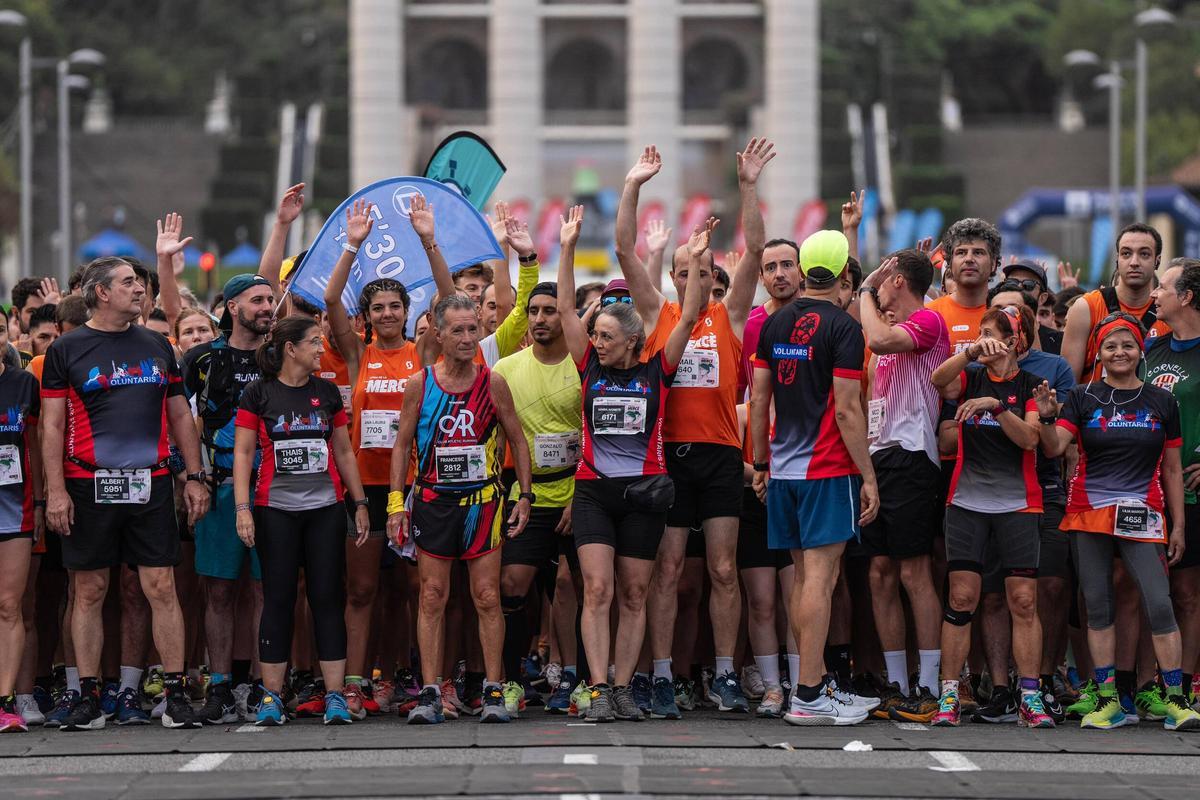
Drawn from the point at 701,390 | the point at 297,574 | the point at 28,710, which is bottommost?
the point at 28,710

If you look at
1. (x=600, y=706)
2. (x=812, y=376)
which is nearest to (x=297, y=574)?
(x=600, y=706)

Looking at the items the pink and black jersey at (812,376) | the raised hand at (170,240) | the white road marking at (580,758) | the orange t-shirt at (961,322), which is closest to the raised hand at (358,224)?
the raised hand at (170,240)

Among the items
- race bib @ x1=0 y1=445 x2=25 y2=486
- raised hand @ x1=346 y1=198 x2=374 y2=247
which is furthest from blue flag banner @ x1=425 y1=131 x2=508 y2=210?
race bib @ x1=0 y1=445 x2=25 y2=486

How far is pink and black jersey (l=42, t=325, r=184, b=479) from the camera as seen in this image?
10211mm

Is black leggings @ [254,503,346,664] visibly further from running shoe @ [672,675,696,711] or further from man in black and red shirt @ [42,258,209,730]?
running shoe @ [672,675,696,711]

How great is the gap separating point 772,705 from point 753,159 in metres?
2.75

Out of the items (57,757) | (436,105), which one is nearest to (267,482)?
(57,757)

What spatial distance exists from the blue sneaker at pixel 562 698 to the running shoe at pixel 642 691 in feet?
1.12

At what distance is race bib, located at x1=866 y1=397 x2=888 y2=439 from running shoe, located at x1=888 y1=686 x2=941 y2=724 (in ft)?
4.26

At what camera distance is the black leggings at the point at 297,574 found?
10.2 metres

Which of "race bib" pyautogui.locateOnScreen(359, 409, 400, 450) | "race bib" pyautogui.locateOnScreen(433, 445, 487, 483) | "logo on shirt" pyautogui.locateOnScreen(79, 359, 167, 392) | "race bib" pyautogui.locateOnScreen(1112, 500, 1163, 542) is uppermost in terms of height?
"logo on shirt" pyautogui.locateOnScreen(79, 359, 167, 392)

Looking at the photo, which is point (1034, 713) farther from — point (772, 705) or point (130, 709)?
point (130, 709)

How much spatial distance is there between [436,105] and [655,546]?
7760cm

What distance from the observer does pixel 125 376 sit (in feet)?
33.6
